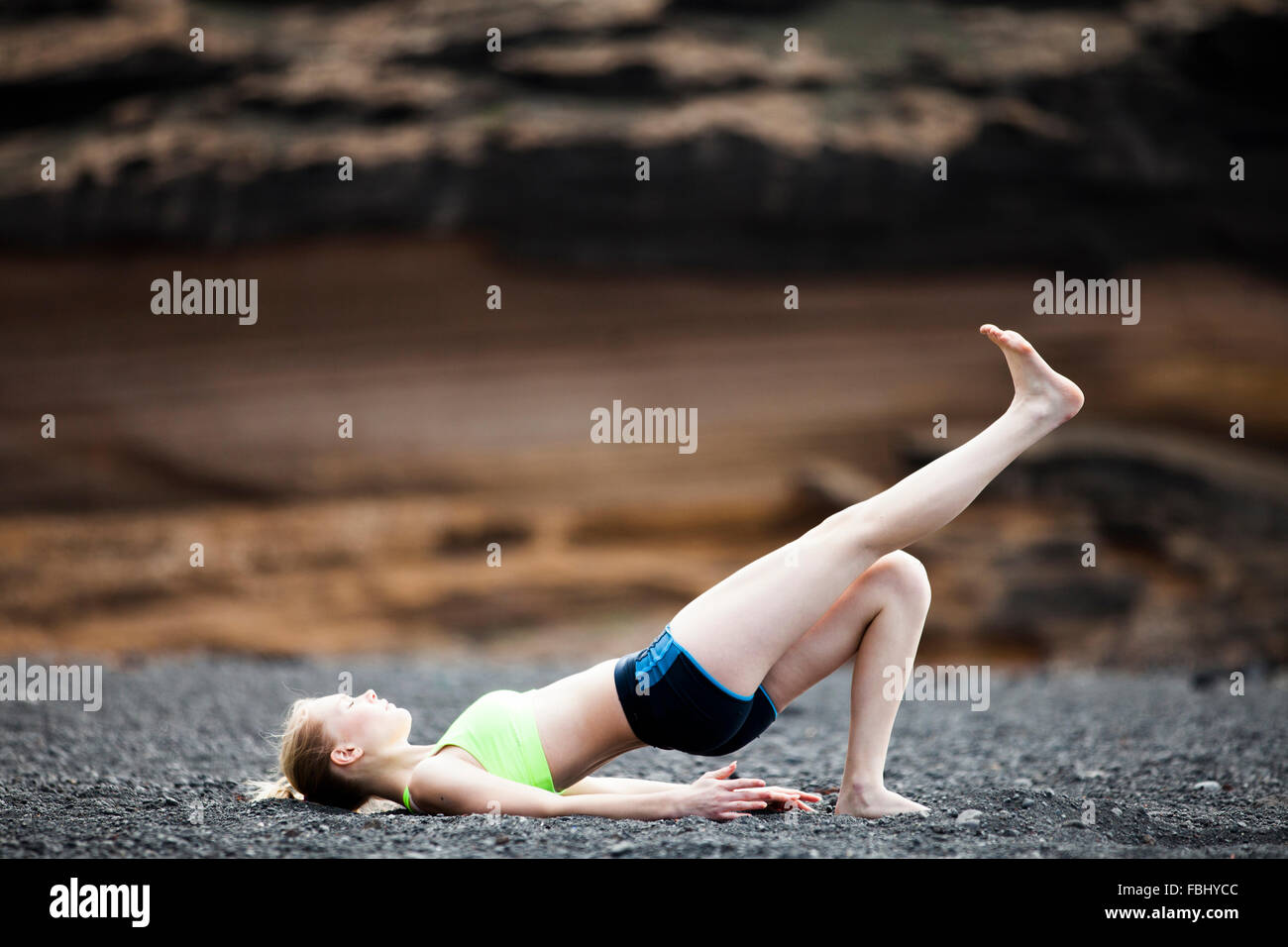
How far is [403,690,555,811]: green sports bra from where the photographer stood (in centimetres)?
267

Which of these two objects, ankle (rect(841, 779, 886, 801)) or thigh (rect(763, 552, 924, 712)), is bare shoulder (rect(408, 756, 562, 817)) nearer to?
thigh (rect(763, 552, 924, 712))

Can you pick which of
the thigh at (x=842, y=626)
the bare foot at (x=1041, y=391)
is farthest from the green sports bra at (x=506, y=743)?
the bare foot at (x=1041, y=391)

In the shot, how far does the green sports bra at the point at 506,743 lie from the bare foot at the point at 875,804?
0.79m

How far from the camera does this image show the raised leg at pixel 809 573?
8.62ft

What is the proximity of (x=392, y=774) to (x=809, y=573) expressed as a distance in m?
1.22

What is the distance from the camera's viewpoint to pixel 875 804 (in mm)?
2766

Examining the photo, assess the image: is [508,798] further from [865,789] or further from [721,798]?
[865,789]

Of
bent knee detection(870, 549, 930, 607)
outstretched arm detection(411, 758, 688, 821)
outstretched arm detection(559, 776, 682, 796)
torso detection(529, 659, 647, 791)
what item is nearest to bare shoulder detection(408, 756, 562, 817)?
outstretched arm detection(411, 758, 688, 821)

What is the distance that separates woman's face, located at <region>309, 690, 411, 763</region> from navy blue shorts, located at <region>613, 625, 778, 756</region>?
607mm

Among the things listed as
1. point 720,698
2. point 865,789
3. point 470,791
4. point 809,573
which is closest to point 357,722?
point 470,791

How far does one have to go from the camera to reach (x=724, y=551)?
30.3 feet

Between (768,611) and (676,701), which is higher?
(768,611)

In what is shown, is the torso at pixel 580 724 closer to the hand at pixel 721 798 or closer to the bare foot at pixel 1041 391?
the hand at pixel 721 798

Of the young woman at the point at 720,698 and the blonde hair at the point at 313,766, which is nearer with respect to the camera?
the young woman at the point at 720,698
